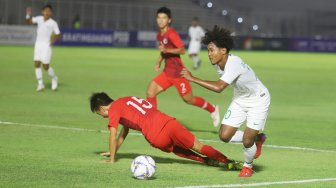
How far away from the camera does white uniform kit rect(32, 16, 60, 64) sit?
25688mm

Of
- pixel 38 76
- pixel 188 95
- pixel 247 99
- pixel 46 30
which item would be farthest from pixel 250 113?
pixel 46 30

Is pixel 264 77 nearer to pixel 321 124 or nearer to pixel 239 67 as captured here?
pixel 321 124

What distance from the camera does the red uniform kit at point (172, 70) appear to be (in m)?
17.6

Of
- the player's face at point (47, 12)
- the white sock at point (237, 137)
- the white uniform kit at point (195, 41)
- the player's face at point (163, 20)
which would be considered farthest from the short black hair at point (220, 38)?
the white uniform kit at point (195, 41)

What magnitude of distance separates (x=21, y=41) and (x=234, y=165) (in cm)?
4678

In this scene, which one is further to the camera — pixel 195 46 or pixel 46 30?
pixel 195 46

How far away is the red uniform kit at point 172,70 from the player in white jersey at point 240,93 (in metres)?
5.67

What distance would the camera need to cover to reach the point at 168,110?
2128 cm

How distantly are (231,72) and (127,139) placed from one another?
4669 millimetres

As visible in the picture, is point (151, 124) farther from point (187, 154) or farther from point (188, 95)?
point (188, 95)

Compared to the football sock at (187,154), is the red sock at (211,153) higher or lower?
higher

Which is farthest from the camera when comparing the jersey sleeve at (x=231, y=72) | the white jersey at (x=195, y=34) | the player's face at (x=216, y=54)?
the white jersey at (x=195, y=34)

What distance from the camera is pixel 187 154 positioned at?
12320mm

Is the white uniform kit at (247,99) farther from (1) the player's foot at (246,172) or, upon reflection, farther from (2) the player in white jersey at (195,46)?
(2) the player in white jersey at (195,46)
